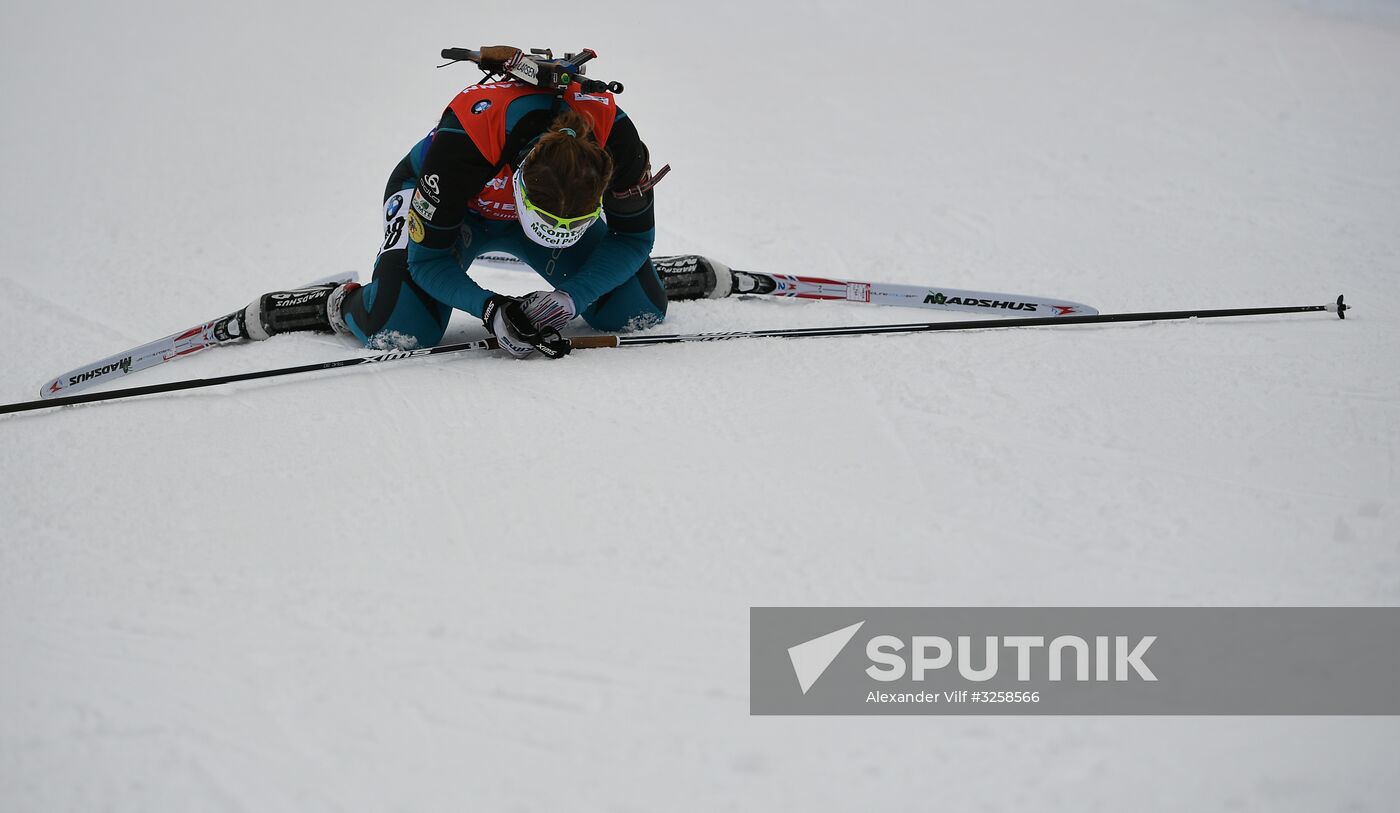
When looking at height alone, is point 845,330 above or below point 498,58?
below

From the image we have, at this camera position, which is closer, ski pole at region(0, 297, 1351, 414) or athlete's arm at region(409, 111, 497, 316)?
athlete's arm at region(409, 111, 497, 316)

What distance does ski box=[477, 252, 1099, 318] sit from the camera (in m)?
4.25

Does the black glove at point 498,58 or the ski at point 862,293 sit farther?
the ski at point 862,293

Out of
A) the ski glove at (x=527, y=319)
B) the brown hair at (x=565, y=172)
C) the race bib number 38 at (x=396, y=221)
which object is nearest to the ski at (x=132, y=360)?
the race bib number 38 at (x=396, y=221)

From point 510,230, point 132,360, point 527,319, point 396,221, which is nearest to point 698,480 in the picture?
point 527,319

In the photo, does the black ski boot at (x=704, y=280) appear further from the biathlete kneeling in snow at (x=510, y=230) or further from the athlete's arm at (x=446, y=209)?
the athlete's arm at (x=446, y=209)

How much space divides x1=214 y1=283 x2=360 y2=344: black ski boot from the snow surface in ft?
0.34

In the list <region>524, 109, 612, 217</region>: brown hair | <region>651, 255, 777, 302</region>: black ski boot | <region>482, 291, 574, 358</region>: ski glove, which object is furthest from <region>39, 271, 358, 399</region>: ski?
<region>651, 255, 777, 302</region>: black ski boot

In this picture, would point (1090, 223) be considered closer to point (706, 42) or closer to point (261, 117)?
point (706, 42)

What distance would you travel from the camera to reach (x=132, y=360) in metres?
3.91

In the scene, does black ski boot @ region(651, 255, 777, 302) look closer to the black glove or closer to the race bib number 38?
the race bib number 38

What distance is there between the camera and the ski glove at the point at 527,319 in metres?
3.63

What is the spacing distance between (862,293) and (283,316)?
2.34 metres

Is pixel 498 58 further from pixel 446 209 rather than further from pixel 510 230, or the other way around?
pixel 510 230
